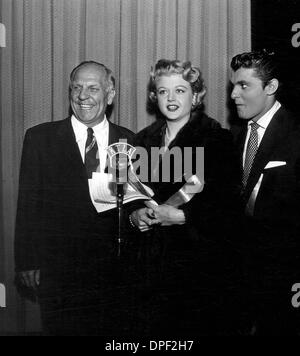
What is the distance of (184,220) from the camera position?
1518 mm

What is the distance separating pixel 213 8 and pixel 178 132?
70 cm

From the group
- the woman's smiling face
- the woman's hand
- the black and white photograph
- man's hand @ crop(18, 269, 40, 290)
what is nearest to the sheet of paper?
the black and white photograph

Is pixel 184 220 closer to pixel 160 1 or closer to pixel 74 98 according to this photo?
pixel 74 98

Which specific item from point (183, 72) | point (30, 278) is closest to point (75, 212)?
point (30, 278)

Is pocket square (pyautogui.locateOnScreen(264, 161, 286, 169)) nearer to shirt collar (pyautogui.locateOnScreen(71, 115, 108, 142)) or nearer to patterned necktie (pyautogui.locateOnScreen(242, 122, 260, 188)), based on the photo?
patterned necktie (pyautogui.locateOnScreen(242, 122, 260, 188))

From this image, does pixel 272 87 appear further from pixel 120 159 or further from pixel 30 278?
pixel 30 278

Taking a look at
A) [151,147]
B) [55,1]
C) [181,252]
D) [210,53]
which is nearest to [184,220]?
[181,252]

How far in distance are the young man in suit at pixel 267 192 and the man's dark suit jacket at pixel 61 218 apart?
43cm

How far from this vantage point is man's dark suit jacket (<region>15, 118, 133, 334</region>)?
169cm

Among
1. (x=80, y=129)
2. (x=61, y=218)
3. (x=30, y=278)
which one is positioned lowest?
(x=30, y=278)

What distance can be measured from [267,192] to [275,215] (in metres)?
0.09

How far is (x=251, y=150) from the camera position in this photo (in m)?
1.62

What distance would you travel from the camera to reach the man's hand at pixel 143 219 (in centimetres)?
154

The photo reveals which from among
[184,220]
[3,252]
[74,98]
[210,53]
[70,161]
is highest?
[210,53]
